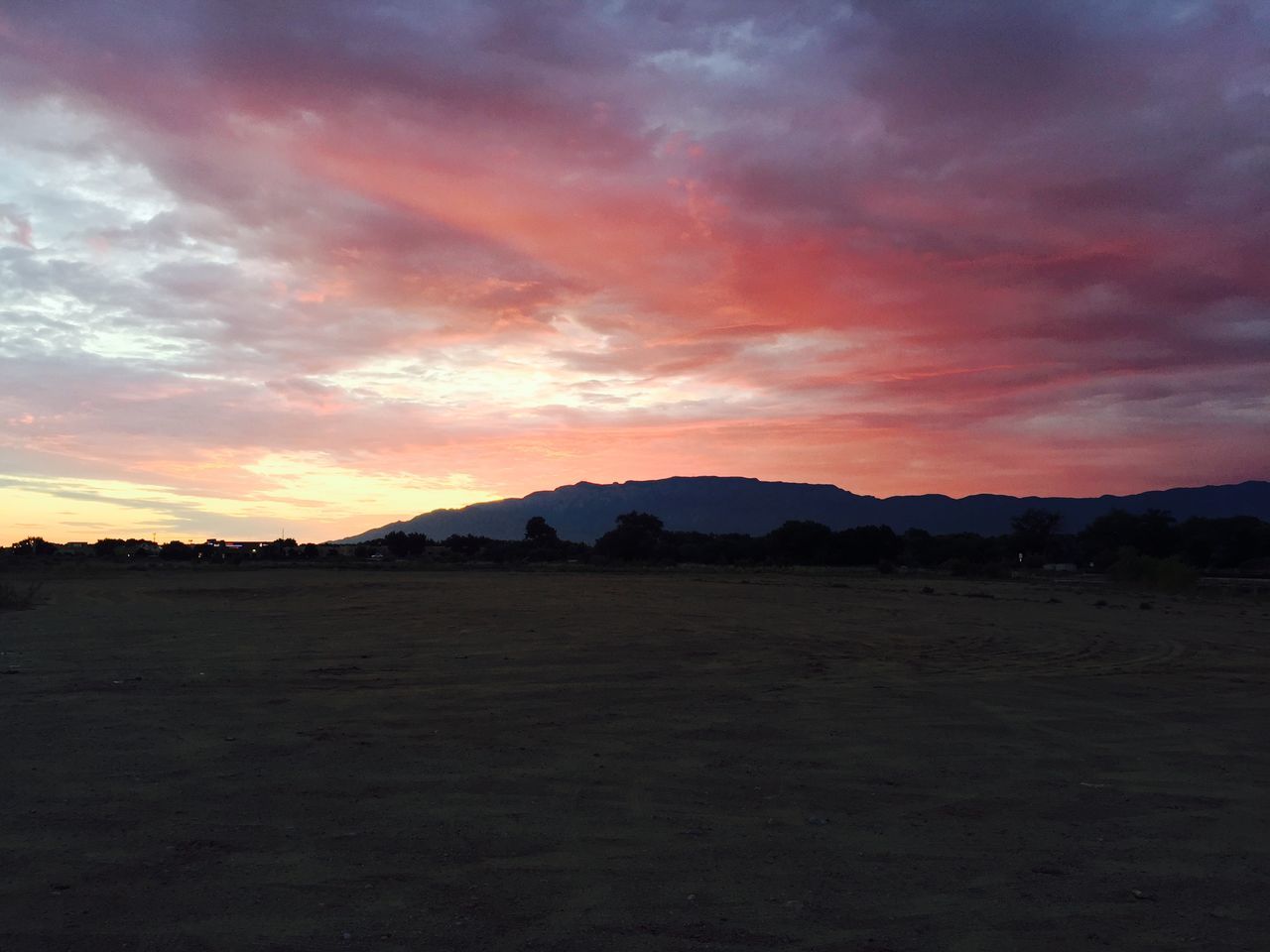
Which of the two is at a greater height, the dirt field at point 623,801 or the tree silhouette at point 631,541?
the tree silhouette at point 631,541

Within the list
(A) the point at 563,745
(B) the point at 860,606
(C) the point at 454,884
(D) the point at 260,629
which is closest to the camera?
(C) the point at 454,884

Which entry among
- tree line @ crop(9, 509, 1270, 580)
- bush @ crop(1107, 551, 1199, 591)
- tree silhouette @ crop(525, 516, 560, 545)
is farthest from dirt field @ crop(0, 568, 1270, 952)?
tree silhouette @ crop(525, 516, 560, 545)

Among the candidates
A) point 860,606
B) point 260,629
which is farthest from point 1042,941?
point 860,606

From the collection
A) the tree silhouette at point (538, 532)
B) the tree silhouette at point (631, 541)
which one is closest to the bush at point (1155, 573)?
the tree silhouette at point (631, 541)

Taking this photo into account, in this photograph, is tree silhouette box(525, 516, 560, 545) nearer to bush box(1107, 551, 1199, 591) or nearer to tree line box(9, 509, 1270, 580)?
tree line box(9, 509, 1270, 580)

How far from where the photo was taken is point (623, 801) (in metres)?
6.69

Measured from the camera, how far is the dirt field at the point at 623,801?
183 inches

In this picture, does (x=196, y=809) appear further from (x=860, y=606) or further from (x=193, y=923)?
(x=860, y=606)

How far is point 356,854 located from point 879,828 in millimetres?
3179

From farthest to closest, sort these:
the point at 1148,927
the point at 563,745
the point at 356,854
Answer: the point at 563,745, the point at 356,854, the point at 1148,927

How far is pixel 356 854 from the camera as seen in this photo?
18.0ft

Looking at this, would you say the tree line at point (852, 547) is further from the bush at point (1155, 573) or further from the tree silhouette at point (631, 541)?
the bush at point (1155, 573)

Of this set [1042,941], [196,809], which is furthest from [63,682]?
[1042,941]

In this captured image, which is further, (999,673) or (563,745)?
(999,673)
